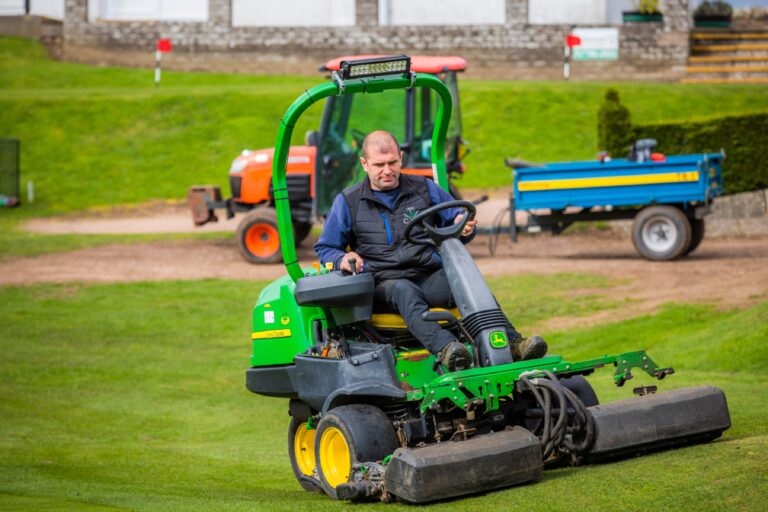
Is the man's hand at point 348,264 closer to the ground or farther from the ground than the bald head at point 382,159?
closer to the ground

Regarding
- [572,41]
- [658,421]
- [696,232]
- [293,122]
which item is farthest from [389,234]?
[572,41]

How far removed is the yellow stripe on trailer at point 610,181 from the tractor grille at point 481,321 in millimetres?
11267

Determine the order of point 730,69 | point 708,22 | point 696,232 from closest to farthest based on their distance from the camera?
point 696,232 → point 730,69 → point 708,22

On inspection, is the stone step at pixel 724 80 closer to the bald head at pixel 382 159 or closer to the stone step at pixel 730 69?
the stone step at pixel 730 69

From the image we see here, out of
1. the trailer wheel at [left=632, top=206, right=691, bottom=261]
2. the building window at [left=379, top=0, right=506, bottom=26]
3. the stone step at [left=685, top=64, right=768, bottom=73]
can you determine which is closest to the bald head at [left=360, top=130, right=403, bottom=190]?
the trailer wheel at [left=632, top=206, right=691, bottom=261]

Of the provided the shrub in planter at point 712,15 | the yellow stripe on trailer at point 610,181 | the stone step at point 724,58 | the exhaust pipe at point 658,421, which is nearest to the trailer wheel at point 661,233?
the yellow stripe on trailer at point 610,181

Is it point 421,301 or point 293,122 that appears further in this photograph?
point 293,122

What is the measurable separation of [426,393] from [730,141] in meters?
15.7

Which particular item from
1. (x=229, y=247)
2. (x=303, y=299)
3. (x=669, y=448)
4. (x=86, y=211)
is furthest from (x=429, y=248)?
(x=86, y=211)

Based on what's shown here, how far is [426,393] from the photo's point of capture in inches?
252

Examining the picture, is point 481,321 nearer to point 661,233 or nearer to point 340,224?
point 340,224

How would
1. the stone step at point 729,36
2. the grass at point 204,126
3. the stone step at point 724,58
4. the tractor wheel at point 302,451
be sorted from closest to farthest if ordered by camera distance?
the tractor wheel at point 302,451, the grass at point 204,126, the stone step at point 724,58, the stone step at point 729,36

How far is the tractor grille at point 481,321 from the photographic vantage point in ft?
22.2

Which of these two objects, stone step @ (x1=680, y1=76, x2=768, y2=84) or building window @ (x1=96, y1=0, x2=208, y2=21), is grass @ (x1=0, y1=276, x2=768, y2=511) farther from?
building window @ (x1=96, y1=0, x2=208, y2=21)
